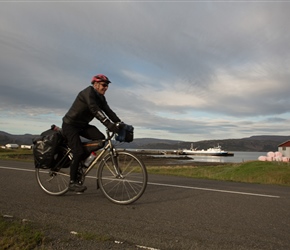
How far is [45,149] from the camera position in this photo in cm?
599

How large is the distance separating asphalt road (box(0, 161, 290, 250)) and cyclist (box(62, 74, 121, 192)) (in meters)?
0.74

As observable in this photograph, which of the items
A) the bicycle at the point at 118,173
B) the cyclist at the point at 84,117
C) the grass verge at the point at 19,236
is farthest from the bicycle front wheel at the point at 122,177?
the grass verge at the point at 19,236

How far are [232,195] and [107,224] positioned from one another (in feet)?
11.5

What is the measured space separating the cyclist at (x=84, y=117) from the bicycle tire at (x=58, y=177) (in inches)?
13.9

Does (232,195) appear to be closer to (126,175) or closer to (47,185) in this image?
(126,175)

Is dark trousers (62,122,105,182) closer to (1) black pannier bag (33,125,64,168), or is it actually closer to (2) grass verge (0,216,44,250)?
(1) black pannier bag (33,125,64,168)

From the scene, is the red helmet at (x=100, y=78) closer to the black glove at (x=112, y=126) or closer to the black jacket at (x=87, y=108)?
the black jacket at (x=87, y=108)

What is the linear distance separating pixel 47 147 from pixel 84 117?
0.99 metres

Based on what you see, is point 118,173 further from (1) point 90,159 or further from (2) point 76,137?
(2) point 76,137

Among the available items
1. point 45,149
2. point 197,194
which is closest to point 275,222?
point 197,194

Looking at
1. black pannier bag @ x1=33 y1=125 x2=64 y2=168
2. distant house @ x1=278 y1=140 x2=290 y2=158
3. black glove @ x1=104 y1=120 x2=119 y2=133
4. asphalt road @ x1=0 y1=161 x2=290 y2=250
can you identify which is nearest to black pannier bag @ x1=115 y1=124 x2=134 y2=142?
black glove @ x1=104 y1=120 x2=119 y2=133

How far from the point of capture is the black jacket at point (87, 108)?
542 cm

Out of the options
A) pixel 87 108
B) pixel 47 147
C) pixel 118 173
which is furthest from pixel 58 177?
pixel 87 108

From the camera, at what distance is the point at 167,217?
454cm
